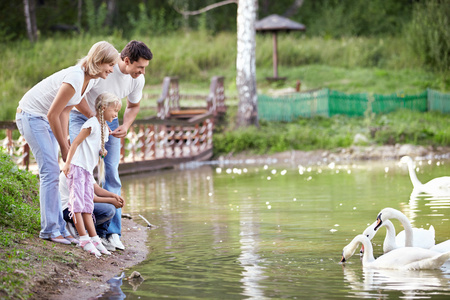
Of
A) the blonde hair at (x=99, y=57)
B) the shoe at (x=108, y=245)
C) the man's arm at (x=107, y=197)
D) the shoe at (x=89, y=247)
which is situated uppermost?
the blonde hair at (x=99, y=57)

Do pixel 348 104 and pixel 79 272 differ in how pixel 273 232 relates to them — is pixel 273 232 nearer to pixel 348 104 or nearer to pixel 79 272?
pixel 79 272

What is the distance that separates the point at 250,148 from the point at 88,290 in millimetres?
17586

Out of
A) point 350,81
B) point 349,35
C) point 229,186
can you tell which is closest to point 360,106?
point 350,81

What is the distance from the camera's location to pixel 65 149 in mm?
7199

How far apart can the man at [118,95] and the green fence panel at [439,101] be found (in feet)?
69.4

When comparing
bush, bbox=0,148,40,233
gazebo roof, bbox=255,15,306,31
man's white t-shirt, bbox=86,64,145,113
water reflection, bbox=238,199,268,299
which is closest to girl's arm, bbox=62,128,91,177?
man's white t-shirt, bbox=86,64,145,113

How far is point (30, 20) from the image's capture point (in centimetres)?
3706

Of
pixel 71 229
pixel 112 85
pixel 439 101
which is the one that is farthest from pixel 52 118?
pixel 439 101

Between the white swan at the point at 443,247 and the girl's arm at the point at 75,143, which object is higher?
the girl's arm at the point at 75,143

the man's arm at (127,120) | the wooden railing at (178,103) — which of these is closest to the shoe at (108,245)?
the man's arm at (127,120)

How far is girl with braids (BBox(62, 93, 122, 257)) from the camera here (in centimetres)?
723

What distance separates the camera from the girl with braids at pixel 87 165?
723 cm

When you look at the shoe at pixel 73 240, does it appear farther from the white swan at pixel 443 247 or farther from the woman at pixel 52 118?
the white swan at pixel 443 247

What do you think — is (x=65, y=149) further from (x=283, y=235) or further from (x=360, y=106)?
(x=360, y=106)
